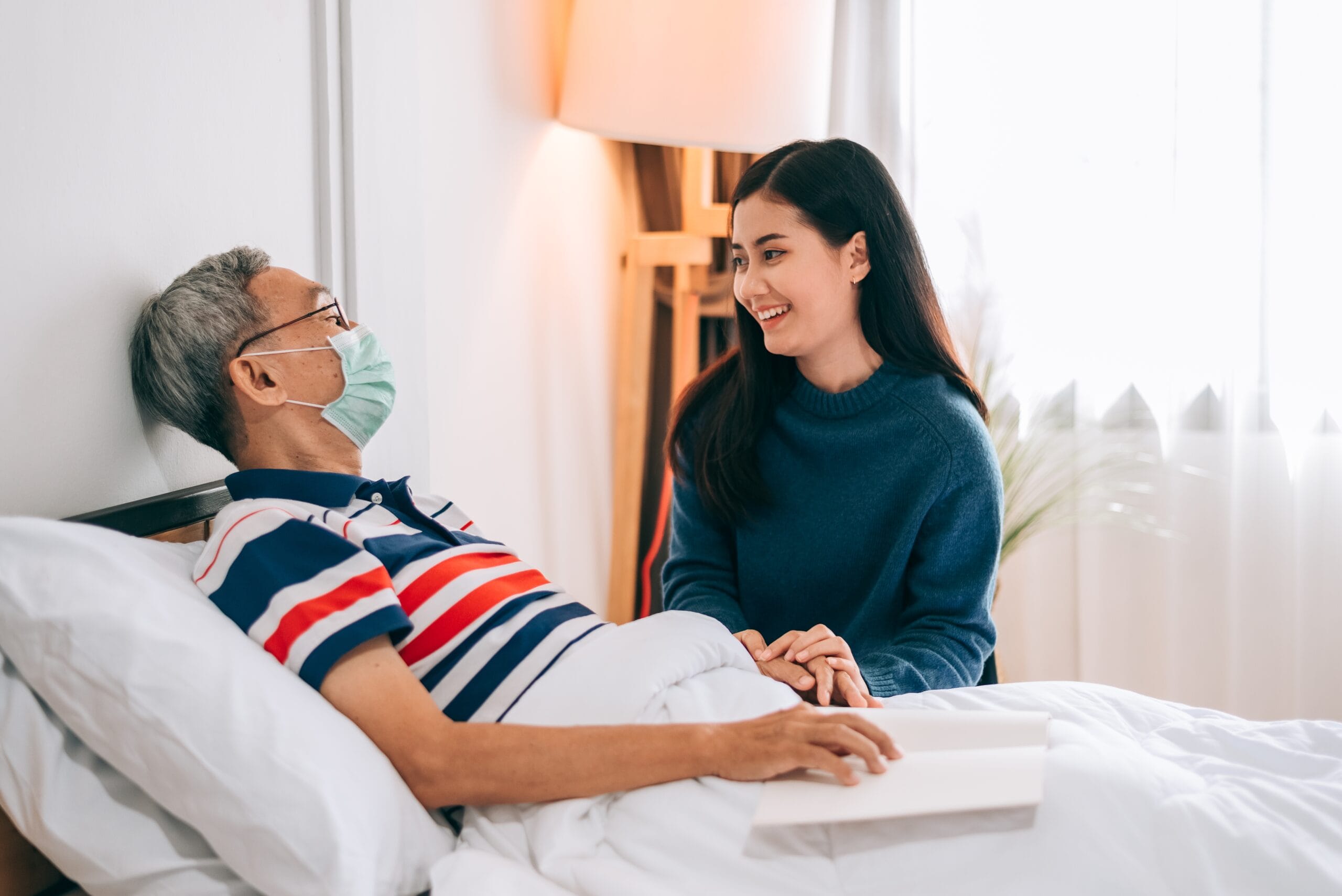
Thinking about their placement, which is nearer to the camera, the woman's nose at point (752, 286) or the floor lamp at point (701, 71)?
the woman's nose at point (752, 286)

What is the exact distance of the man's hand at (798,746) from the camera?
3.02ft

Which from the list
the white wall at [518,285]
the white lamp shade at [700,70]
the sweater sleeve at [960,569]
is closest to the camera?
the sweater sleeve at [960,569]

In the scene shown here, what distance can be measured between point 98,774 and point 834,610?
41.3 inches

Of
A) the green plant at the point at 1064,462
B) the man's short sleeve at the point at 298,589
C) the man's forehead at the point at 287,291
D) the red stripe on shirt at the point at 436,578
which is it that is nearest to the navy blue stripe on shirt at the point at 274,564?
the man's short sleeve at the point at 298,589

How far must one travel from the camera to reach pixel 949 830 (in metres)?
0.87

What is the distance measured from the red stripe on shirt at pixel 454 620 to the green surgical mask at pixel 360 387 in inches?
10.8

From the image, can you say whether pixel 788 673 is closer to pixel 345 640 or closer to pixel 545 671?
pixel 545 671

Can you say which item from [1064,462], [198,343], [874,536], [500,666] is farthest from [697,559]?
[1064,462]

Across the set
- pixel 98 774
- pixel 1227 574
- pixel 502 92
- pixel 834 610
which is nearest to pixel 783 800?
pixel 98 774

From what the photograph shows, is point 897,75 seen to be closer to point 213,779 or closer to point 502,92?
point 502,92

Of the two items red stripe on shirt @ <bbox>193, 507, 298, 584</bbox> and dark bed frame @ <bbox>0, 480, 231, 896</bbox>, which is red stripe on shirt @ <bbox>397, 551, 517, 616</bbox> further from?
dark bed frame @ <bbox>0, 480, 231, 896</bbox>

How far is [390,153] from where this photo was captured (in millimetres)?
1611

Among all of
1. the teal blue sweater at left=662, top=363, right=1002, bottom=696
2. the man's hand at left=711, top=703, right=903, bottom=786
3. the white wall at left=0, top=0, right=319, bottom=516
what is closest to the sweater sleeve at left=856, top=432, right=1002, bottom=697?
the teal blue sweater at left=662, top=363, right=1002, bottom=696

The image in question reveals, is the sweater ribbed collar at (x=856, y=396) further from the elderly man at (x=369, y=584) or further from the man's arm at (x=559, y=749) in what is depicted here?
the man's arm at (x=559, y=749)
